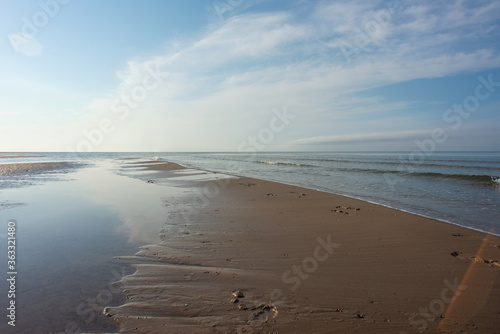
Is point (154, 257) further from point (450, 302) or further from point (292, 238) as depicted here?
point (450, 302)

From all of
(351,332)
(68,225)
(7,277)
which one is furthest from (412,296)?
(68,225)

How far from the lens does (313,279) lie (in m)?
4.56

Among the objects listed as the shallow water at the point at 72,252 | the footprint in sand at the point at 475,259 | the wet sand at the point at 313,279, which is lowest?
the footprint in sand at the point at 475,259

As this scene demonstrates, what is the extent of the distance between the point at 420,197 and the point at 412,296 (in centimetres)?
1138

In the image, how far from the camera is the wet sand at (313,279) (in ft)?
11.0

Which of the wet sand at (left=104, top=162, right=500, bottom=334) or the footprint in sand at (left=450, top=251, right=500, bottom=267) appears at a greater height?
the wet sand at (left=104, top=162, right=500, bottom=334)

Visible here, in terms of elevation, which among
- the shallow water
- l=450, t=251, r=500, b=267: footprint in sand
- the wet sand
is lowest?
l=450, t=251, r=500, b=267: footprint in sand

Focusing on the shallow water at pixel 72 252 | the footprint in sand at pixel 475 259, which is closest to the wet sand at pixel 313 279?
the footprint in sand at pixel 475 259

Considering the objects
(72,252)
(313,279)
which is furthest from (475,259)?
(72,252)

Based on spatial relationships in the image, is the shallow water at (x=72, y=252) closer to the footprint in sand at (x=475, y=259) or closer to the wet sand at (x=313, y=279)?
the wet sand at (x=313, y=279)

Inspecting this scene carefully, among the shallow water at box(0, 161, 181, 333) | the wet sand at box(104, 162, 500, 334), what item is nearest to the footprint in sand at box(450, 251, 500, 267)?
the wet sand at box(104, 162, 500, 334)

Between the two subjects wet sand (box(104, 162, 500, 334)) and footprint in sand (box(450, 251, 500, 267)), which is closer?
wet sand (box(104, 162, 500, 334))

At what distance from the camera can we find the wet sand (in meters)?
3.34

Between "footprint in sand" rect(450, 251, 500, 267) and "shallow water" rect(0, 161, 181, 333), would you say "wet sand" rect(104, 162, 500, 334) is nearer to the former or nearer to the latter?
"footprint in sand" rect(450, 251, 500, 267)
